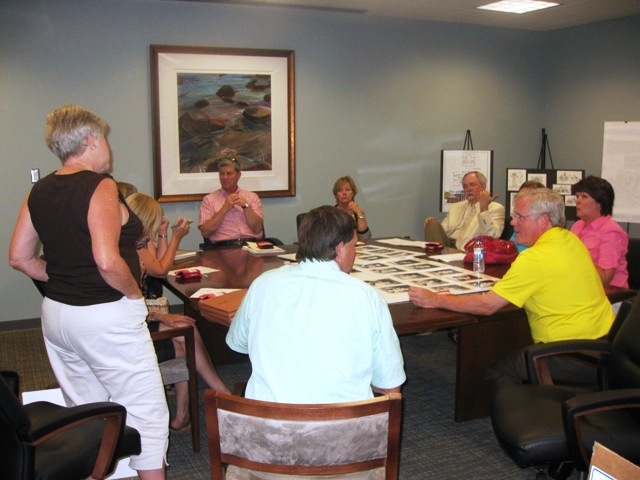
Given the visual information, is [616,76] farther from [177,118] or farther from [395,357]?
[395,357]

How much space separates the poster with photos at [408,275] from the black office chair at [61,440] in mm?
1277

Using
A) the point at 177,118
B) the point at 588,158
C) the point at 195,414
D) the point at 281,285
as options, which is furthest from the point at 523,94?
the point at 281,285

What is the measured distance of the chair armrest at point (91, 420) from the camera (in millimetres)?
1791

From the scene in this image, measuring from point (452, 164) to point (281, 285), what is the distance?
16.1 ft

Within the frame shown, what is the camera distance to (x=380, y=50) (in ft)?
19.9

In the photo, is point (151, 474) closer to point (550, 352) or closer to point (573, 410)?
point (573, 410)

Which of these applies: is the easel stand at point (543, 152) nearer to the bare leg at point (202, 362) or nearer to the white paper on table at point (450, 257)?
the white paper on table at point (450, 257)

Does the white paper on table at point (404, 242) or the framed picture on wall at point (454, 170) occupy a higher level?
the framed picture on wall at point (454, 170)

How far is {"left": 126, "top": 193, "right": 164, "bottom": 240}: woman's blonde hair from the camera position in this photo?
114 inches

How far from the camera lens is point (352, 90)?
598 cm

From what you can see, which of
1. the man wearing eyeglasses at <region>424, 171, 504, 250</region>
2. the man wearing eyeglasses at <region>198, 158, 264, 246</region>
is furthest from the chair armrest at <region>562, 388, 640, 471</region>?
the man wearing eyeglasses at <region>198, 158, 264, 246</region>

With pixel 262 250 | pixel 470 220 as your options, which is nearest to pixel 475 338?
pixel 262 250

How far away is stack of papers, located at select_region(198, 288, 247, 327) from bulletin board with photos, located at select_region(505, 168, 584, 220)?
438 cm

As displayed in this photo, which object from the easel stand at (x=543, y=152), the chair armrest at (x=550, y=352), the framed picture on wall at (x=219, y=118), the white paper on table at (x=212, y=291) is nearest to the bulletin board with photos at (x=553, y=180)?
the easel stand at (x=543, y=152)
